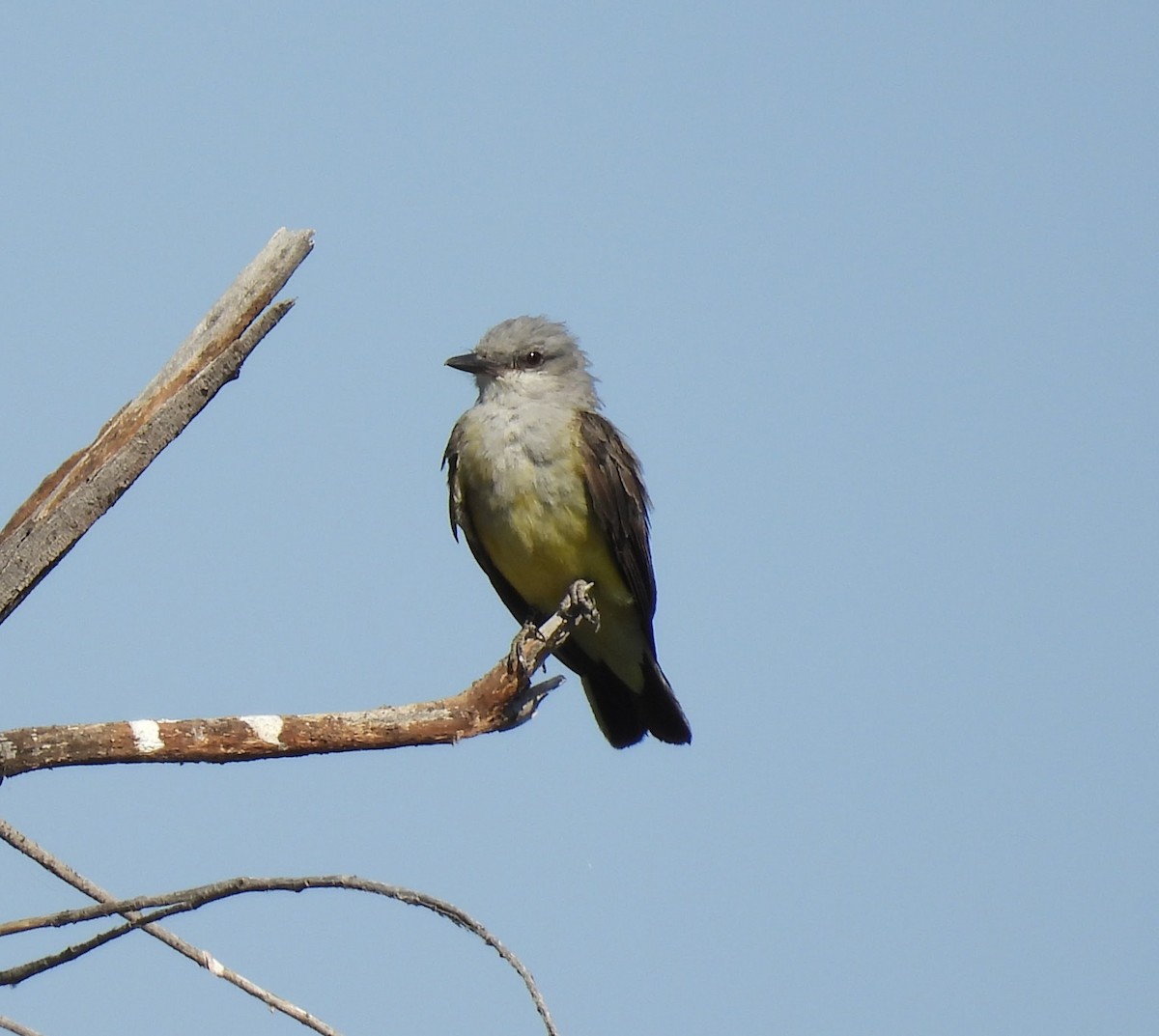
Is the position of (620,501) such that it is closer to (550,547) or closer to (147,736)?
(550,547)

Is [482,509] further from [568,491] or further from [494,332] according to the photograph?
[494,332]

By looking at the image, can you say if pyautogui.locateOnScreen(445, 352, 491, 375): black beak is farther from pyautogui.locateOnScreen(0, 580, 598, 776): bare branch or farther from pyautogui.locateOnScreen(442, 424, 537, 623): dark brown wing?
pyautogui.locateOnScreen(0, 580, 598, 776): bare branch

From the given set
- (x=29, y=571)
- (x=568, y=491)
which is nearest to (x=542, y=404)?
(x=568, y=491)

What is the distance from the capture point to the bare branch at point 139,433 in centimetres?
453

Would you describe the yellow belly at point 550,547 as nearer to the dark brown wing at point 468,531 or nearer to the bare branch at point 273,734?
the dark brown wing at point 468,531

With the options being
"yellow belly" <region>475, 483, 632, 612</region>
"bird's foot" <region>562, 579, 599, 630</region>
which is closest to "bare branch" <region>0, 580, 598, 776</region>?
"bird's foot" <region>562, 579, 599, 630</region>

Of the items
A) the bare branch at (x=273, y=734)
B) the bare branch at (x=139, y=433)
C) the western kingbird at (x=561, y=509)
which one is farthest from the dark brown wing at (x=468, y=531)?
the bare branch at (x=139, y=433)

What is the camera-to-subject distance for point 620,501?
26.2ft

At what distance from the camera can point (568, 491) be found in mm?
7891

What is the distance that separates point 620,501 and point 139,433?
3588mm

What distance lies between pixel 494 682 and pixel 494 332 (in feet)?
11.8

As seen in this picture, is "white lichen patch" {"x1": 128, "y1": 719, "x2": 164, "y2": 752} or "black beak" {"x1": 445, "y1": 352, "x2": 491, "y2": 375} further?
"black beak" {"x1": 445, "y1": 352, "x2": 491, "y2": 375}

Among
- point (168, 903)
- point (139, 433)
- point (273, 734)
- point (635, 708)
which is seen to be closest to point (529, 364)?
point (635, 708)

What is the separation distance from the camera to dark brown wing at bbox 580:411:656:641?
794cm
